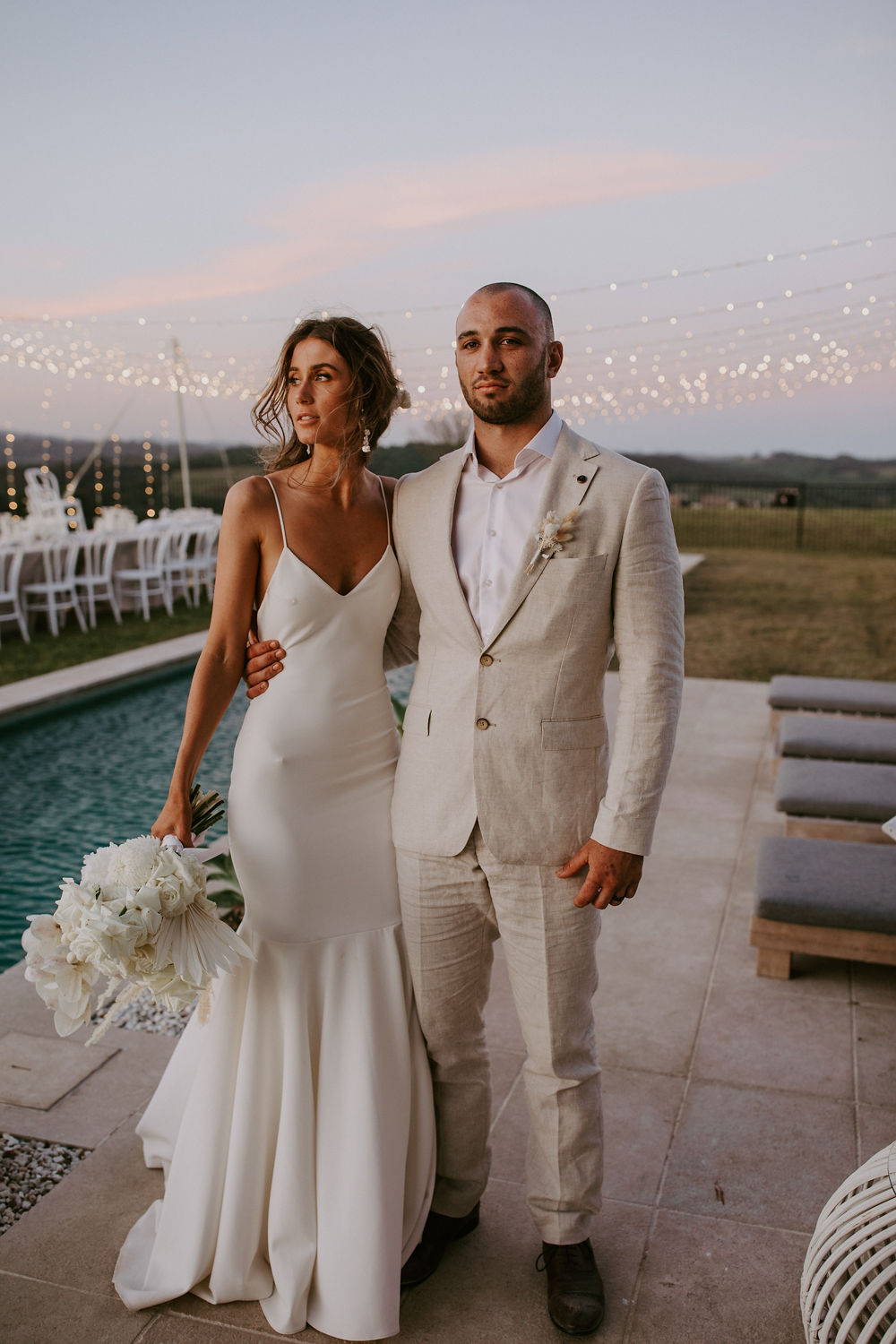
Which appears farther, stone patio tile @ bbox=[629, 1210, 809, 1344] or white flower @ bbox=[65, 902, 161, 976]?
stone patio tile @ bbox=[629, 1210, 809, 1344]

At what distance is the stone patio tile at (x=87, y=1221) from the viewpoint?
6.73 feet

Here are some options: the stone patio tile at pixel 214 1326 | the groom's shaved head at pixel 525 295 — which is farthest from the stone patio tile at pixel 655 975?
the groom's shaved head at pixel 525 295

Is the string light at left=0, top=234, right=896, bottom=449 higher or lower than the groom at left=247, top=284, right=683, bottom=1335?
higher

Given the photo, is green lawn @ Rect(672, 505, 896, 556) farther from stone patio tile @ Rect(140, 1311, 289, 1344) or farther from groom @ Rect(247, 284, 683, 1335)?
stone patio tile @ Rect(140, 1311, 289, 1344)

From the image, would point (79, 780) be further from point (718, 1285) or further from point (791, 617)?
point (791, 617)

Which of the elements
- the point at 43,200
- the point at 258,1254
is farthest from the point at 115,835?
the point at 43,200

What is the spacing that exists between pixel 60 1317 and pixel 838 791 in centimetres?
332

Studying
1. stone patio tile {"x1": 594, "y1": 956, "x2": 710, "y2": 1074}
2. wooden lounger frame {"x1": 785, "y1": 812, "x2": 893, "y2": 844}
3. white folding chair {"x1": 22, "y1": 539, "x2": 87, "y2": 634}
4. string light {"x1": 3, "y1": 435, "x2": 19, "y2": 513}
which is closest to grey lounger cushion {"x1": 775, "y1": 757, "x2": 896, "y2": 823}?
wooden lounger frame {"x1": 785, "y1": 812, "x2": 893, "y2": 844}

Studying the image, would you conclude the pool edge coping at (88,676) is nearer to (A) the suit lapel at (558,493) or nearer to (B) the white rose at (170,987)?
(B) the white rose at (170,987)

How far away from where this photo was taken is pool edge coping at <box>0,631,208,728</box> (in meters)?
7.11

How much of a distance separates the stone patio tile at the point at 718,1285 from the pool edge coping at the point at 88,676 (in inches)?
230

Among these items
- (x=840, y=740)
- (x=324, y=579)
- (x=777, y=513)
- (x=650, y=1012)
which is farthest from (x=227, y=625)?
(x=777, y=513)

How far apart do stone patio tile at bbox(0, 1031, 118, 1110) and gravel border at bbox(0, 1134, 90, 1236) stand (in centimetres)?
15

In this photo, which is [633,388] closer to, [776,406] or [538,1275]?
[776,406]
